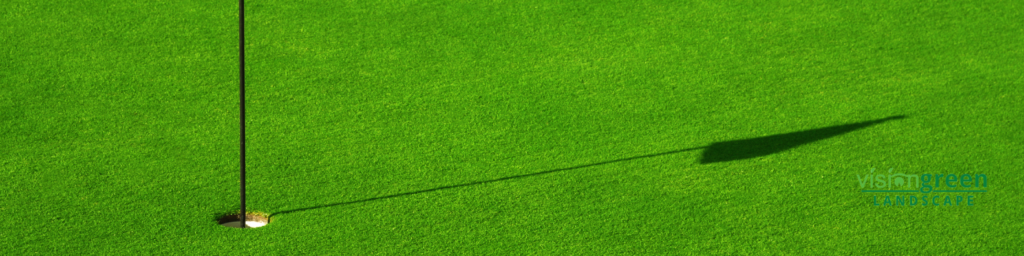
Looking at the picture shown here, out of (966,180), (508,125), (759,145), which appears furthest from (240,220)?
(966,180)

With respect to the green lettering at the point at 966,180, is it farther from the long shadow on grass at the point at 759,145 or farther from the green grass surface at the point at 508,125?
the long shadow on grass at the point at 759,145

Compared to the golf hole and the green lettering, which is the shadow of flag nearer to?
the green lettering

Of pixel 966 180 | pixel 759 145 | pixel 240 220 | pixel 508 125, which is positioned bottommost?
pixel 966 180

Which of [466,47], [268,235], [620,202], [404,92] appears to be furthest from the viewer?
[466,47]

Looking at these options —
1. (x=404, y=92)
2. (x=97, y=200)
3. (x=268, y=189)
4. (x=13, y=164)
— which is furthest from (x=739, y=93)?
(x=13, y=164)

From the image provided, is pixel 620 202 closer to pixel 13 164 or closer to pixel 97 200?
pixel 97 200

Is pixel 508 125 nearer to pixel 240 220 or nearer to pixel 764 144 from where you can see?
pixel 764 144
